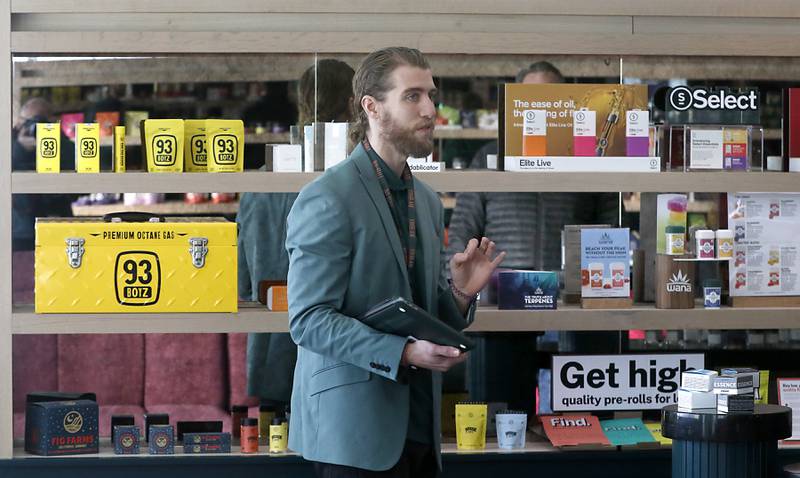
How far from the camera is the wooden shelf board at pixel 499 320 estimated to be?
439 cm

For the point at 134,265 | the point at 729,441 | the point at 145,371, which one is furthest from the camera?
the point at 145,371

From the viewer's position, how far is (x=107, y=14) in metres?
4.50

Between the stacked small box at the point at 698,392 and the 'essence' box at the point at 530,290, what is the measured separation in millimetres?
831

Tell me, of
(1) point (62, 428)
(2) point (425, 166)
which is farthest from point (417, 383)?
(1) point (62, 428)

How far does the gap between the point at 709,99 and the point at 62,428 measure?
9.01 feet

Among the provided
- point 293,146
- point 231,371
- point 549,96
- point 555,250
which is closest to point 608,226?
point 555,250

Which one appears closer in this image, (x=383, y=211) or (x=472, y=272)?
(x=383, y=211)

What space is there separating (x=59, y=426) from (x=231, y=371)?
2.39ft

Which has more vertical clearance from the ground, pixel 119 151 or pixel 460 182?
pixel 119 151

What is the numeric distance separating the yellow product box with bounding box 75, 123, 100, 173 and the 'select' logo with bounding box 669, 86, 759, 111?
85.6 inches

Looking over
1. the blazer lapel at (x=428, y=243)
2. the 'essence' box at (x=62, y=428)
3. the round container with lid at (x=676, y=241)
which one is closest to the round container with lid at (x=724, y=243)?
the round container with lid at (x=676, y=241)

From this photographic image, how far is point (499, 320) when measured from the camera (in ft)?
14.7

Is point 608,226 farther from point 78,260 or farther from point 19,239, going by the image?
point 19,239

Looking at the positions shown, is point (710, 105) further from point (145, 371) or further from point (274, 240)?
point (145, 371)
